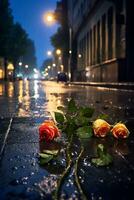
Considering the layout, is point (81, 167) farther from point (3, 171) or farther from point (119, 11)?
point (119, 11)

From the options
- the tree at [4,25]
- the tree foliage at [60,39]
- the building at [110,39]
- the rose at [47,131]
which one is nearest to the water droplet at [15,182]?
the rose at [47,131]

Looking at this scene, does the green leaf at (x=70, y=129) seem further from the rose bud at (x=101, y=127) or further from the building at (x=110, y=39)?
the building at (x=110, y=39)

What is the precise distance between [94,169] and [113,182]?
367mm

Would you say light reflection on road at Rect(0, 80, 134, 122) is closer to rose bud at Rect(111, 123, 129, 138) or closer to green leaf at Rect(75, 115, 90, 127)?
green leaf at Rect(75, 115, 90, 127)

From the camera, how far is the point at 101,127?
4375 millimetres

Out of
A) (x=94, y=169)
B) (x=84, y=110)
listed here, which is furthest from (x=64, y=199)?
(x=84, y=110)

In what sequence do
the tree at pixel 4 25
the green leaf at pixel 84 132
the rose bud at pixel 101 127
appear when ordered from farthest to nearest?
the tree at pixel 4 25, the green leaf at pixel 84 132, the rose bud at pixel 101 127

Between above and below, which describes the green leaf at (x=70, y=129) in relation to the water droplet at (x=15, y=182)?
above

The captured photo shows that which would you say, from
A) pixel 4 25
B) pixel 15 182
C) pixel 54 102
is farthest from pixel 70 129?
pixel 4 25

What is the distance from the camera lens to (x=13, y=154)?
12.2ft

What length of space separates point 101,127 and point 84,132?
0.31 metres

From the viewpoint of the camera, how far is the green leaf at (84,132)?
4.59 m

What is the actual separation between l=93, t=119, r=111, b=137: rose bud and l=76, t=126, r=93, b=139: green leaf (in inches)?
3.9

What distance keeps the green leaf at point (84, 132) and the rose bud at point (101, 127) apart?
0.10 m
